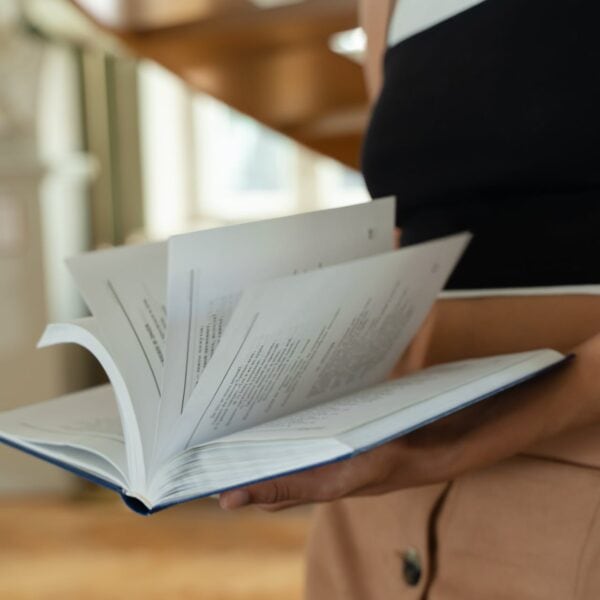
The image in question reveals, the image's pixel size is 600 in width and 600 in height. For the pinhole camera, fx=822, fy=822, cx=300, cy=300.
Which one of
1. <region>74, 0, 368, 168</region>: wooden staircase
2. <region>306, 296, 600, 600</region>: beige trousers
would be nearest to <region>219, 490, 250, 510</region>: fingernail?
<region>306, 296, 600, 600</region>: beige trousers

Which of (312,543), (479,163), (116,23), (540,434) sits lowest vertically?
(312,543)

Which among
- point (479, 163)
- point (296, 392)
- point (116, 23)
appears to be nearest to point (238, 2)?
point (116, 23)

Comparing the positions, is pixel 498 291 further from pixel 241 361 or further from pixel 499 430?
pixel 241 361

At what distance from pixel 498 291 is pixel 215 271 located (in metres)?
0.22

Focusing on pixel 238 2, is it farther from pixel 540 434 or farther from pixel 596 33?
pixel 540 434

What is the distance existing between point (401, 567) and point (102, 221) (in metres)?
2.07

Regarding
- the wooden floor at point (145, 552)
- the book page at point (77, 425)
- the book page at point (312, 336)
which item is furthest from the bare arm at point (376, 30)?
the wooden floor at point (145, 552)

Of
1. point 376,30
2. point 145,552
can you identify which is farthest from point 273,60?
point 145,552

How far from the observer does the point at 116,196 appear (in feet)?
8.10

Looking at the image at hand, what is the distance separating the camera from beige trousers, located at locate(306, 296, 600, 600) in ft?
1.44

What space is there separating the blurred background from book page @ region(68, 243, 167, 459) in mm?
1049

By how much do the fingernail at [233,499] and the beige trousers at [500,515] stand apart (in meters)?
0.20

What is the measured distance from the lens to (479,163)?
1.60ft

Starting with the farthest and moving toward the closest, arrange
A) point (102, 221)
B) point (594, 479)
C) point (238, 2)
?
1. point (102, 221)
2. point (238, 2)
3. point (594, 479)
